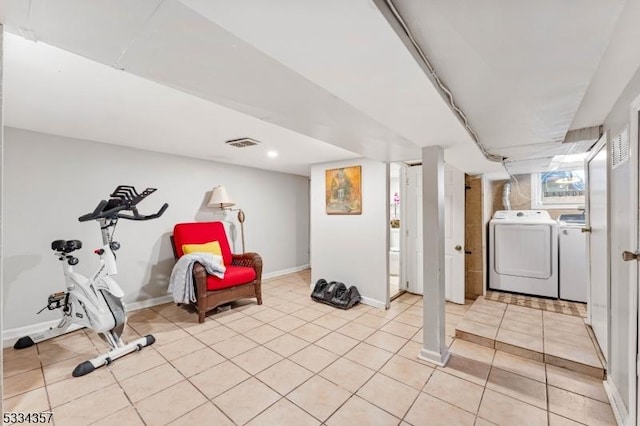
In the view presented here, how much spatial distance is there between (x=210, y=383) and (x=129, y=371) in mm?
726

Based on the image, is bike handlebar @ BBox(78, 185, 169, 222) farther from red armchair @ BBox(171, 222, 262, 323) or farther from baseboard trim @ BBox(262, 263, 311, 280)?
baseboard trim @ BBox(262, 263, 311, 280)

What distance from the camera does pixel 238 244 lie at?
4617 millimetres

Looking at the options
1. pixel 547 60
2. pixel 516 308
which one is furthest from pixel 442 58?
pixel 516 308

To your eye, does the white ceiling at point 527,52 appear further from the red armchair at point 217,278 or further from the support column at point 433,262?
the red armchair at point 217,278

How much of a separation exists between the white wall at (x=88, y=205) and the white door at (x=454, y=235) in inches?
123

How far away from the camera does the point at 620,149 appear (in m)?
1.70

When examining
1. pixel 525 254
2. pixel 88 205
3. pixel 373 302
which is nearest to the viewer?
pixel 88 205

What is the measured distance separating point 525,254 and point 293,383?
366 centimetres

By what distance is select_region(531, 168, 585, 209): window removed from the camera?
410cm

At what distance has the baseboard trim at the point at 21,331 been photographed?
2.55 metres

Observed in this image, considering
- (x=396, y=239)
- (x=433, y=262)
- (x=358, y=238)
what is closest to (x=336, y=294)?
(x=358, y=238)

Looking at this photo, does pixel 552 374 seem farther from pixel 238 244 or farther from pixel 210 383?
pixel 238 244

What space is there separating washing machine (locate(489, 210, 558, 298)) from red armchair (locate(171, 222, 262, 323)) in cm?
349

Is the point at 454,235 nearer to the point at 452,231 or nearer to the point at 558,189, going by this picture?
the point at 452,231
